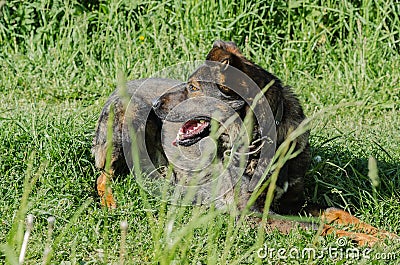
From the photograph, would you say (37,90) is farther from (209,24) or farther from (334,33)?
(334,33)

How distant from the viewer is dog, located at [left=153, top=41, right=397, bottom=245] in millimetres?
3873

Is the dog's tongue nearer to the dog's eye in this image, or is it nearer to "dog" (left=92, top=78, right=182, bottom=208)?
the dog's eye

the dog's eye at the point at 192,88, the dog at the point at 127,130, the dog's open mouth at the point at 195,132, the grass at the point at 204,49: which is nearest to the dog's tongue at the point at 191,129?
the dog's open mouth at the point at 195,132

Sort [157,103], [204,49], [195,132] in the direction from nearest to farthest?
[195,132], [157,103], [204,49]

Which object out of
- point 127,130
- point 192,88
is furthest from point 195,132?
point 127,130

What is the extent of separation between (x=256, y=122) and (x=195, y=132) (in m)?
0.41

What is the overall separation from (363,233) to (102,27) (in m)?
4.36

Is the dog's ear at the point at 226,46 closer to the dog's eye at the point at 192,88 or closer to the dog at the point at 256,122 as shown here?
the dog at the point at 256,122

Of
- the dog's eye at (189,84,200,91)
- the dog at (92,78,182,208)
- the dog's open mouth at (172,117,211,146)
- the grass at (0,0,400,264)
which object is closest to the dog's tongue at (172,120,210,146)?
the dog's open mouth at (172,117,211,146)

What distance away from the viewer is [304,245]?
11.9ft

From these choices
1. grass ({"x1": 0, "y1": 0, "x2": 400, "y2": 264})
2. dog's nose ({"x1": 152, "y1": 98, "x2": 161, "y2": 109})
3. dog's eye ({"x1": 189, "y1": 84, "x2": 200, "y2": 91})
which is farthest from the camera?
grass ({"x1": 0, "y1": 0, "x2": 400, "y2": 264})

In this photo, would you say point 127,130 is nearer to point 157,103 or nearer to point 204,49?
point 157,103

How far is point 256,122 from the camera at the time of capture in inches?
157

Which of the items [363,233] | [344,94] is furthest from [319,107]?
[363,233]
